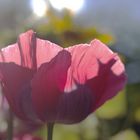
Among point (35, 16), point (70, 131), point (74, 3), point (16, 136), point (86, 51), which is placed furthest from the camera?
point (74, 3)

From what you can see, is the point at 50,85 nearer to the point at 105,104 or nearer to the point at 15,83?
the point at 15,83

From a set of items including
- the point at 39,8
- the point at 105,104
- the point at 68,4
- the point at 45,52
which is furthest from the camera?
the point at 68,4

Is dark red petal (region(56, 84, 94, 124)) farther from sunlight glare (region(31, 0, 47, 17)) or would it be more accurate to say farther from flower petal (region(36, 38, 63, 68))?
sunlight glare (region(31, 0, 47, 17))

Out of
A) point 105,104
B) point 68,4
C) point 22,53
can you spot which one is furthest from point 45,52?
point 68,4

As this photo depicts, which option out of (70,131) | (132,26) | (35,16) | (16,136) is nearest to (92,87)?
(16,136)

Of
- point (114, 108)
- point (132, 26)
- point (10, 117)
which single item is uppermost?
point (10, 117)

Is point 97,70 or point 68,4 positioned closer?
point 97,70

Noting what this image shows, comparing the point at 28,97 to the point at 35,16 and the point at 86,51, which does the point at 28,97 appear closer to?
the point at 86,51

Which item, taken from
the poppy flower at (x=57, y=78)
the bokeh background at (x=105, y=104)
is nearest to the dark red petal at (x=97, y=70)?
the poppy flower at (x=57, y=78)
